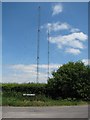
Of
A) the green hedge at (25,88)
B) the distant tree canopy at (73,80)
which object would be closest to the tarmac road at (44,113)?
the distant tree canopy at (73,80)

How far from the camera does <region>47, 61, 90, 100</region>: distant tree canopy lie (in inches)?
1137

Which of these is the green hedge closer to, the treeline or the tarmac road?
the treeline

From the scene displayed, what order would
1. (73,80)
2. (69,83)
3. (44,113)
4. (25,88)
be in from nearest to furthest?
(44,113)
(73,80)
(69,83)
(25,88)

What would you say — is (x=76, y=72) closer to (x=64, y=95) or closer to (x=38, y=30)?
(x=64, y=95)

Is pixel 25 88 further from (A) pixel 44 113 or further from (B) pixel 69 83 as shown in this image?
(A) pixel 44 113

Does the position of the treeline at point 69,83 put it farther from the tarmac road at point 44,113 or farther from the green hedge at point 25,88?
the tarmac road at point 44,113

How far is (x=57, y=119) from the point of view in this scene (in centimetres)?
1473

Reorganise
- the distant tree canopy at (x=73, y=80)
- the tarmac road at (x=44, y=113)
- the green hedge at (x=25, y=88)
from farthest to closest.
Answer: the green hedge at (x=25, y=88) → the distant tree canopy at (x=73, y=80) → the tarmac road at (x=44, y=113)

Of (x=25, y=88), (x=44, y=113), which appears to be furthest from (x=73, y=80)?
(x=44, y=113)

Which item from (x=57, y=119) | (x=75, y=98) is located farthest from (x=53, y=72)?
(x=57, y=119)

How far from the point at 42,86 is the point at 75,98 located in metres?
3.73

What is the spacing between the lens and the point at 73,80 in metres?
29.0

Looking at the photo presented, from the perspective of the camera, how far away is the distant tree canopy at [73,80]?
2888 centimetres

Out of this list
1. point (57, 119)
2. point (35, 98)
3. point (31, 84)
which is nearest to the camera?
point (57, 119)
